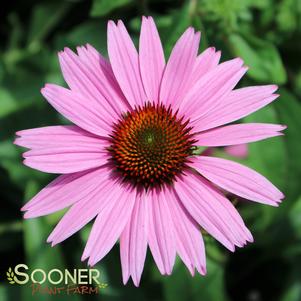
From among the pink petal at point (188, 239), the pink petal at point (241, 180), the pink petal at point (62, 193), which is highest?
the pink petal at point (62, 193)

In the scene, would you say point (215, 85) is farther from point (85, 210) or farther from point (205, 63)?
point (85, 210)

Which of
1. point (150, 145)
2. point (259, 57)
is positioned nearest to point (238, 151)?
point (259, 57)

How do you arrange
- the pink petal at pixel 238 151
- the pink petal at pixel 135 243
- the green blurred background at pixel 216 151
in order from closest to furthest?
the pink petal at pixel 135 243 < the green blurred background at pixel 216 151 < the pink petal at pixel 238 151

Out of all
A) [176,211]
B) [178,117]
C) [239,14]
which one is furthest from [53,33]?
[176,211]

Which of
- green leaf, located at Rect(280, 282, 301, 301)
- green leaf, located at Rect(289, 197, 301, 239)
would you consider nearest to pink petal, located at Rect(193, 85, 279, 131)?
green leaf, located at Rect(289, 197, 301, 239)

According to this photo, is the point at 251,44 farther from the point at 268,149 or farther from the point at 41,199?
the point at 41,199

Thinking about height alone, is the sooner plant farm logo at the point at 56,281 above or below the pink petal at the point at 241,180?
below

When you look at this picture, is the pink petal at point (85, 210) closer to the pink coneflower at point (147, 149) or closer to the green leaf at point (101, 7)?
the pink coneflower at point (147, 149)

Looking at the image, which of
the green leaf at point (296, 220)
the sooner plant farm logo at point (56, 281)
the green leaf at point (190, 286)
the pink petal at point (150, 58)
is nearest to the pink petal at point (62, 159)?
the pink petal at point (150, 58)
